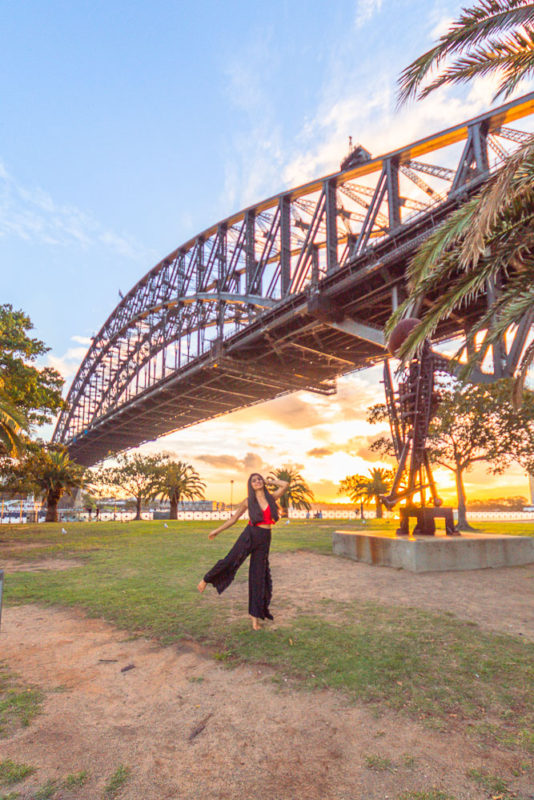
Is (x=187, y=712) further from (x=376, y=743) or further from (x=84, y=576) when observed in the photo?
(x=84, y=576)

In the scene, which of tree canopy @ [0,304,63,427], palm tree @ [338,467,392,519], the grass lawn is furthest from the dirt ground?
palm tree @ [338,467,392,519]

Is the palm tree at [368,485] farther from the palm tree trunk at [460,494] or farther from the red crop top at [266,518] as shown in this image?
the red crop top at [266,518]

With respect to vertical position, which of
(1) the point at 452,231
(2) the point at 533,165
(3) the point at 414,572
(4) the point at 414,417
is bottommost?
(3) the point at 414,572

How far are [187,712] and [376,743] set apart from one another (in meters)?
1.24

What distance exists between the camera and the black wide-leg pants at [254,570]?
4781 millimetres

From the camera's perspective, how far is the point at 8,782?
221cm

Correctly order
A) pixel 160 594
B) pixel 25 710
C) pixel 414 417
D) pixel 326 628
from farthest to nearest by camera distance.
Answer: pixel 414 417, pixel 160 594, pixel 326 628, pixel 25 710

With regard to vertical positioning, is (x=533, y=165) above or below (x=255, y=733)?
above

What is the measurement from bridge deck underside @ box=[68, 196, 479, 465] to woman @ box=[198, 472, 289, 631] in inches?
721

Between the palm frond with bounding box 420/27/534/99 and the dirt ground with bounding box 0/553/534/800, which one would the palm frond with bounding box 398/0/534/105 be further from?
the dirt ground with bounding box 0/553/534/800

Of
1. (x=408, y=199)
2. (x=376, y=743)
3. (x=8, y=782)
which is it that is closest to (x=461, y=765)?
(x=376, y=743)

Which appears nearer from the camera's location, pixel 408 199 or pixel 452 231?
pixel 452 231

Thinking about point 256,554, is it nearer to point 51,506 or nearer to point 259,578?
point 259,578

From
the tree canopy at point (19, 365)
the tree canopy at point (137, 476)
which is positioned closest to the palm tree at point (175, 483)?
the tree canopy at point (137, 476)
